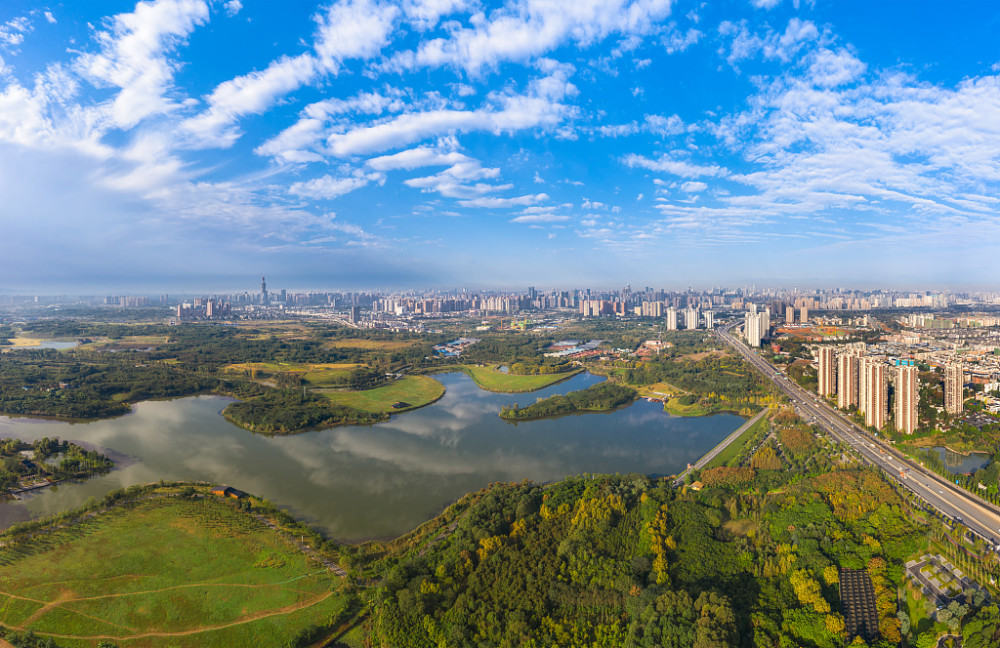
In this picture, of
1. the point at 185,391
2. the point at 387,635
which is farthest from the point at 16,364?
the point at 387,635

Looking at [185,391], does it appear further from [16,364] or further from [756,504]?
[756,504]

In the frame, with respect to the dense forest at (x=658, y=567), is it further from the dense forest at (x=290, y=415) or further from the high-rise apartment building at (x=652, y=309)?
the high-rise apartment building at (x=652, y=309)

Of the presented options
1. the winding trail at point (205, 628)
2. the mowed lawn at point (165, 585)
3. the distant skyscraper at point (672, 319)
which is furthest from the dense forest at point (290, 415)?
the distant skyscraper at point (672, 319)

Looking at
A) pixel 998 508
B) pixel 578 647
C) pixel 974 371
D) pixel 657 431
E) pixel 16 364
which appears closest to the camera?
pixel 578 647

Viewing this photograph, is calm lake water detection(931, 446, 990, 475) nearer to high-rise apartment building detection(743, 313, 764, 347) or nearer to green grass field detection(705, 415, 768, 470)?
green grass field detection(705, 415, 768, 470)

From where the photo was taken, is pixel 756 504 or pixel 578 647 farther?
pixel 756 504

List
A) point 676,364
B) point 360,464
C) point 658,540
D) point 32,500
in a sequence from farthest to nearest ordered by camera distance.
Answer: point 676,364
point 360,464
point 32,500
point 658,540

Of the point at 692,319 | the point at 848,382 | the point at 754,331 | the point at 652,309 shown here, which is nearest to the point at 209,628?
the point at 848,382
